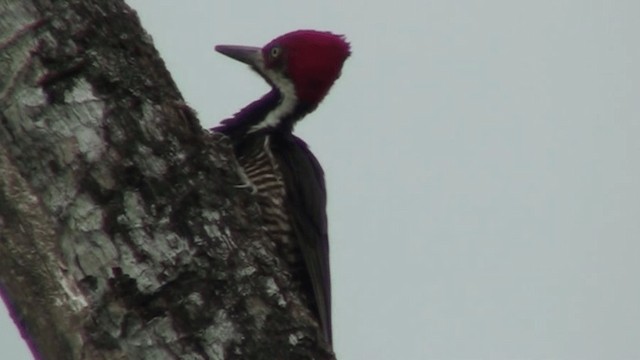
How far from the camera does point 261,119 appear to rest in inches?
211

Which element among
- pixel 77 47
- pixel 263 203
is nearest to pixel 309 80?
pixel 263 203

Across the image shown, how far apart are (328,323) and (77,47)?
1882mm

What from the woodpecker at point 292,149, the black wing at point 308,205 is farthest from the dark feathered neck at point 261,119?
the black wing at point 308,205

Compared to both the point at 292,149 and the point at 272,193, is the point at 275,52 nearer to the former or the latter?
the point at 292,149

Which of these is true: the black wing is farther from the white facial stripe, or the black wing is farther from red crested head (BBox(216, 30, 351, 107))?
red crested head (BBox(216, 30, 351, 107))

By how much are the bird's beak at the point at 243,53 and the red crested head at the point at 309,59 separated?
0.12 meters

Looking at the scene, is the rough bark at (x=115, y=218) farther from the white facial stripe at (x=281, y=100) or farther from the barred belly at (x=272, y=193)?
the white facial stripe at (x=281, y=100)

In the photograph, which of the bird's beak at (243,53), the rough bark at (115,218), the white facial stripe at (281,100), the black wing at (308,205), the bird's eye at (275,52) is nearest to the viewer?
the rough bark at (115,218)

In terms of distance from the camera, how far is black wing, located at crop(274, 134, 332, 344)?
15.2ft

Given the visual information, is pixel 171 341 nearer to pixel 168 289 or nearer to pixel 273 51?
pixel 168 289

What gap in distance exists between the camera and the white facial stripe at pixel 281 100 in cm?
531

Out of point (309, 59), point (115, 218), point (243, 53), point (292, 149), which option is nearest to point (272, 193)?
point (292, 149)

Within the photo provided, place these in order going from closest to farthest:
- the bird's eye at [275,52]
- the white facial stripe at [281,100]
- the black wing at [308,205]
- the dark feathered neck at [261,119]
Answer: the black wing at [308,205] → the dark feathered neck at [261,119] → the white facial stripe at [281,100] → the bird's eye at [275,52]

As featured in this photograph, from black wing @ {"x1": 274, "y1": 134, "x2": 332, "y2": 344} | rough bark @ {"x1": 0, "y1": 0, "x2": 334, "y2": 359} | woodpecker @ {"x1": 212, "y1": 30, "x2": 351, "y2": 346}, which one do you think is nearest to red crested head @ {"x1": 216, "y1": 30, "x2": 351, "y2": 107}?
woodpecker @ {"x1": 212, "y1": 30, "x2": 351, "y2": 346}
